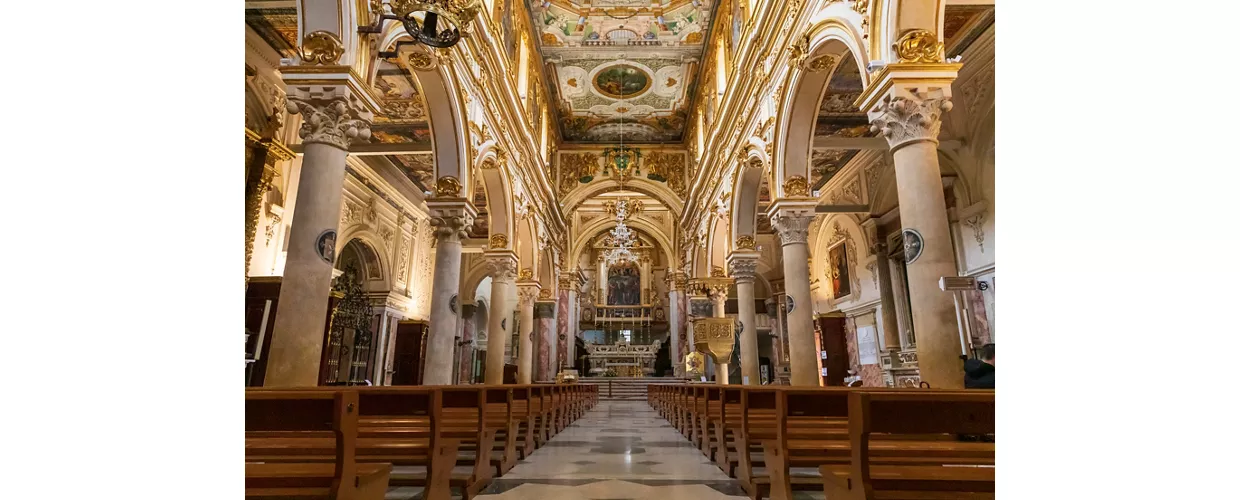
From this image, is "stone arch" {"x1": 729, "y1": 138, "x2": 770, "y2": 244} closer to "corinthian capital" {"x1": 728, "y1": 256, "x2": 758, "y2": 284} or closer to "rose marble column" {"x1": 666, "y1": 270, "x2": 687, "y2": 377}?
"corinthian capital" {"x1": 728, "y1": 256, "x2": 758, "y2": 284}

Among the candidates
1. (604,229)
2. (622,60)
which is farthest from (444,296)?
(604,229)

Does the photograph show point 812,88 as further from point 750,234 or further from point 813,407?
point 813,407

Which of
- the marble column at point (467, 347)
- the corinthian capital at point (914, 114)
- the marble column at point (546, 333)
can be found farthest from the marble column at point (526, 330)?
the corinthian capital at point (914, 114)

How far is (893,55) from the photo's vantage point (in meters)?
5.38

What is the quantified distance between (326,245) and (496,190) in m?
6.58

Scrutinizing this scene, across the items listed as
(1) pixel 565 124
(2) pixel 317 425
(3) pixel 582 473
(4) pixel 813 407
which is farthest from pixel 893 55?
(1) pixel 565 124

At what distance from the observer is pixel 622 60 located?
15.9m

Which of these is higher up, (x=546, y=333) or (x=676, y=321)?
(x=676, y=321)

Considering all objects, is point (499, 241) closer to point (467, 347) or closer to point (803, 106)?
point (803, 106)

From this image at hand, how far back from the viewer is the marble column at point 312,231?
505cm

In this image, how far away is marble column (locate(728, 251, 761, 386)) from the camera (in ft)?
39.3

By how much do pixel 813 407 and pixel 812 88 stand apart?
591cm

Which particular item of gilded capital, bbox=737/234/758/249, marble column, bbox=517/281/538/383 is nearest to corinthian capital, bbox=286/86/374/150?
gilded capital, bbox=737/234/758/249

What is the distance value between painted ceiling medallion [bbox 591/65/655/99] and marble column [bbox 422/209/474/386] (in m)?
9.00
